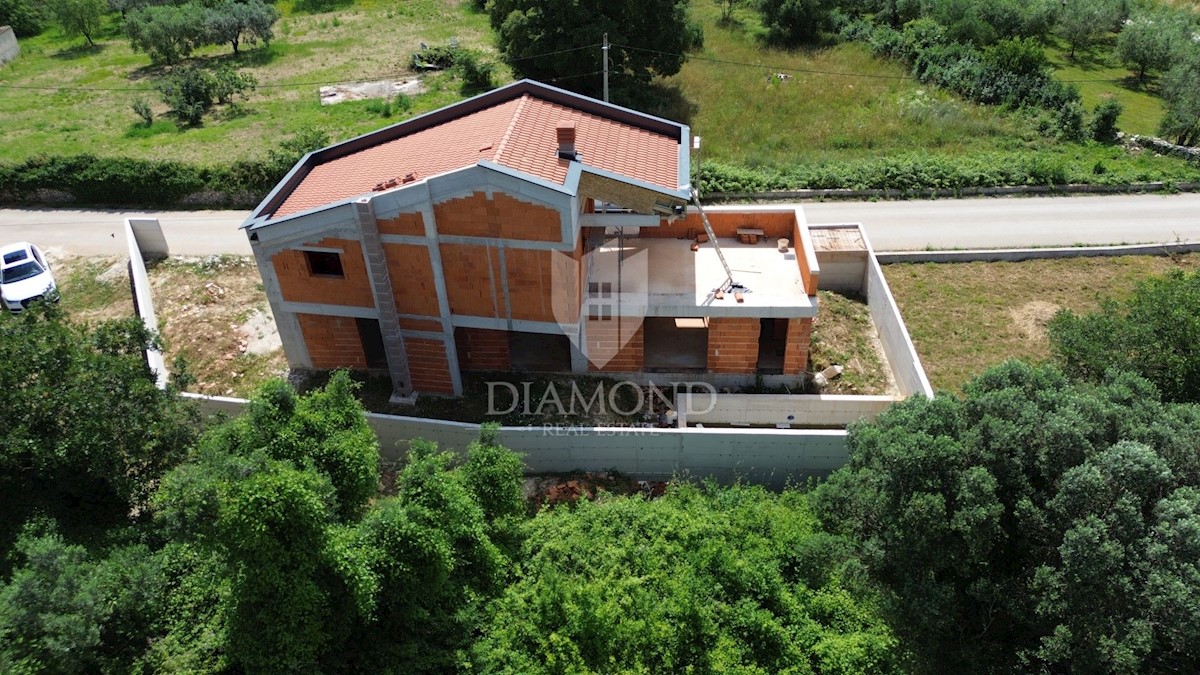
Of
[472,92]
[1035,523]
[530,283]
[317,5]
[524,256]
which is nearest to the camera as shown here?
[1035,523]

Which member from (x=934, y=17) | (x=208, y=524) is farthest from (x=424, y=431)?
(x=934, y=17)

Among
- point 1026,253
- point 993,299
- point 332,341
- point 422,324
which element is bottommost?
point 993,299

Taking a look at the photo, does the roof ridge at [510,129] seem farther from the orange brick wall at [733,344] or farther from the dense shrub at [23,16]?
the dense shrub at [23,16]

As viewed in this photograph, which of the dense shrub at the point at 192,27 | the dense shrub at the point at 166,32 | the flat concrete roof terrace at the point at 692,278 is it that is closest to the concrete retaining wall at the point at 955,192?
the flat concrete roof terrace at the point at 692,278

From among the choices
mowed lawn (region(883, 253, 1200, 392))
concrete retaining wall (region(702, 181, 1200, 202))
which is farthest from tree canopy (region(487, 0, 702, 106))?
mowed lawn (region(883, 253, 1200, 392))

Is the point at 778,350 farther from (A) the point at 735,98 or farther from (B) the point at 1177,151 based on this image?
(B) the point at 1177,151

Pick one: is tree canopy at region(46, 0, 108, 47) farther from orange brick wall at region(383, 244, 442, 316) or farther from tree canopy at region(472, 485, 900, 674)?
tree canopy at region(472, 485, 900, 674)

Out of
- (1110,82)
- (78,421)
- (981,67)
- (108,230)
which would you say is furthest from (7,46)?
(1110,82)

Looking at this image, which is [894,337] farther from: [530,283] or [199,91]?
[199,91]
